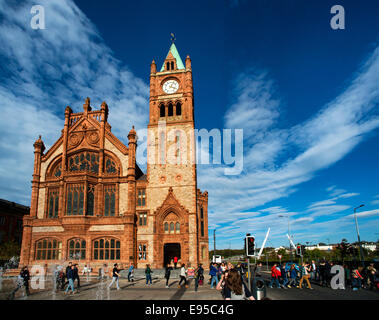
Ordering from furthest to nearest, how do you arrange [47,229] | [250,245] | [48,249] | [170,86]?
[170,86], [47,229], [48,249], [250,245]

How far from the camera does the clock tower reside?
38.8 meters

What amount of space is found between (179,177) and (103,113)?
15.1 meters

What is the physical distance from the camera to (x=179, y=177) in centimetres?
4094

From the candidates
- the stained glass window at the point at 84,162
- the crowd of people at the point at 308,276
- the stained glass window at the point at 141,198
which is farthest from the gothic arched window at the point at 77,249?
the crowd of people at the point at 308,276

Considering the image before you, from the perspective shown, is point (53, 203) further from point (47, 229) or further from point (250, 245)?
point (250, 245)

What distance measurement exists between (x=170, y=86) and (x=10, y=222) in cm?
4208

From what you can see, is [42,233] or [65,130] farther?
[65,130]

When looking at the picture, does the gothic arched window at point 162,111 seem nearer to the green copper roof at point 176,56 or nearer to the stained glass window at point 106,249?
the green copper roof at point 176,56

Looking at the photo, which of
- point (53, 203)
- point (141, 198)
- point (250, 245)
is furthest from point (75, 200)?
point (250, 245)

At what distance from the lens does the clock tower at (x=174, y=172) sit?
38.8 meters

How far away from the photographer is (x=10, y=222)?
57438mm
